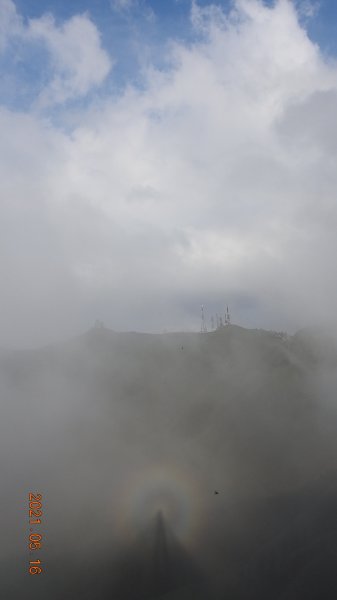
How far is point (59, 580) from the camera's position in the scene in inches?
6122

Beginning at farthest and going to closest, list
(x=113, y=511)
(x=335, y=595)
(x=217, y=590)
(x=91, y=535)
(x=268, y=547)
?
(x=113, y=511), (x=91, y=535), (x=268, y=547), (x=217, y=590), (x=335, y=595)

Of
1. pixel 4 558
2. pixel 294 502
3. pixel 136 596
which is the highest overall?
pixel 294 502

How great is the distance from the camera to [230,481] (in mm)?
197875

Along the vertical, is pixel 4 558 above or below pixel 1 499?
below

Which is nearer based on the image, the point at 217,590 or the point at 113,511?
the point at 217,590

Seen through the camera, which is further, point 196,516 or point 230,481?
point 230,481

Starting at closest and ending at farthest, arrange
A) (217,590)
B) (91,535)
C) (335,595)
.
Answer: (335,595) < (217,590) < (91,535)

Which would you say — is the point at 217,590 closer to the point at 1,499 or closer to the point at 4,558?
the point at 4,558

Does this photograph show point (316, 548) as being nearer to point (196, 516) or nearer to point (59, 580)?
point (196, 516)

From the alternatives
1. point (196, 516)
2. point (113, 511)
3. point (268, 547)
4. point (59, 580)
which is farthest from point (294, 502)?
point (59, 580)

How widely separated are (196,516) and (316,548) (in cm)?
5033

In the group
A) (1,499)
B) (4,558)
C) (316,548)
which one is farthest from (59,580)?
(316,548)

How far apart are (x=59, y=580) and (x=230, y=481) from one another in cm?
8014

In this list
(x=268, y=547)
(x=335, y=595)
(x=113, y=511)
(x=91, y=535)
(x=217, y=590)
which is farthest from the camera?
(x=113, y=511)
